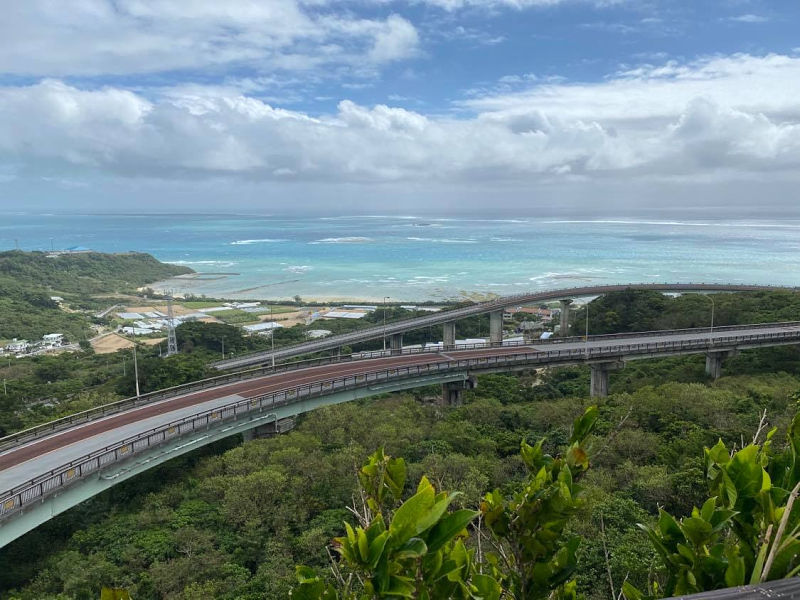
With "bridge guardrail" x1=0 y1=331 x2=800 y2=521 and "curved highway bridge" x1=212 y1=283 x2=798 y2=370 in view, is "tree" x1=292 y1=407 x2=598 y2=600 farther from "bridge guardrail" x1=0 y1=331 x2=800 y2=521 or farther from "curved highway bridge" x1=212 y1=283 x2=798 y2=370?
"curved highway bridge" x1=212 y1=283 x2=798 y2=370

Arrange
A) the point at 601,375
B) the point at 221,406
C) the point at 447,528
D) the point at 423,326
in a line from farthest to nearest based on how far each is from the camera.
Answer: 1. the point at 423,326
2. the point at 601,375
3. the point at 221,406
4. the point at 447,528

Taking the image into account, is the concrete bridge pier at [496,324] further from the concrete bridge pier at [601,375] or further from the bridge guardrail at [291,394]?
the concrete bridge pier at [601,375]

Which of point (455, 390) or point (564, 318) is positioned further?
point (564, 318)

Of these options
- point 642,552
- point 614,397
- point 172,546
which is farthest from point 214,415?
point 614,397

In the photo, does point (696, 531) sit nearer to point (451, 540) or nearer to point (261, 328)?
point (451, 540)

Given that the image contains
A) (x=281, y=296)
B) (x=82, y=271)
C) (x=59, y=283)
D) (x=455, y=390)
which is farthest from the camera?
(x=82, y=271)

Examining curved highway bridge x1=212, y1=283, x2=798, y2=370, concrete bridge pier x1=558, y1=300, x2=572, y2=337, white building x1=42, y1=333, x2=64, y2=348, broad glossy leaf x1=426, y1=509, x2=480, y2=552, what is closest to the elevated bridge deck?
curved highway bridge x1=212, y1=283, x2=798, y2=370

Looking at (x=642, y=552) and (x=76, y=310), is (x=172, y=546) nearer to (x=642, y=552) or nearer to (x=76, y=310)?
(x=642, y=552)

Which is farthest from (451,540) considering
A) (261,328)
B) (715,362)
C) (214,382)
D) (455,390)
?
(261,328)
